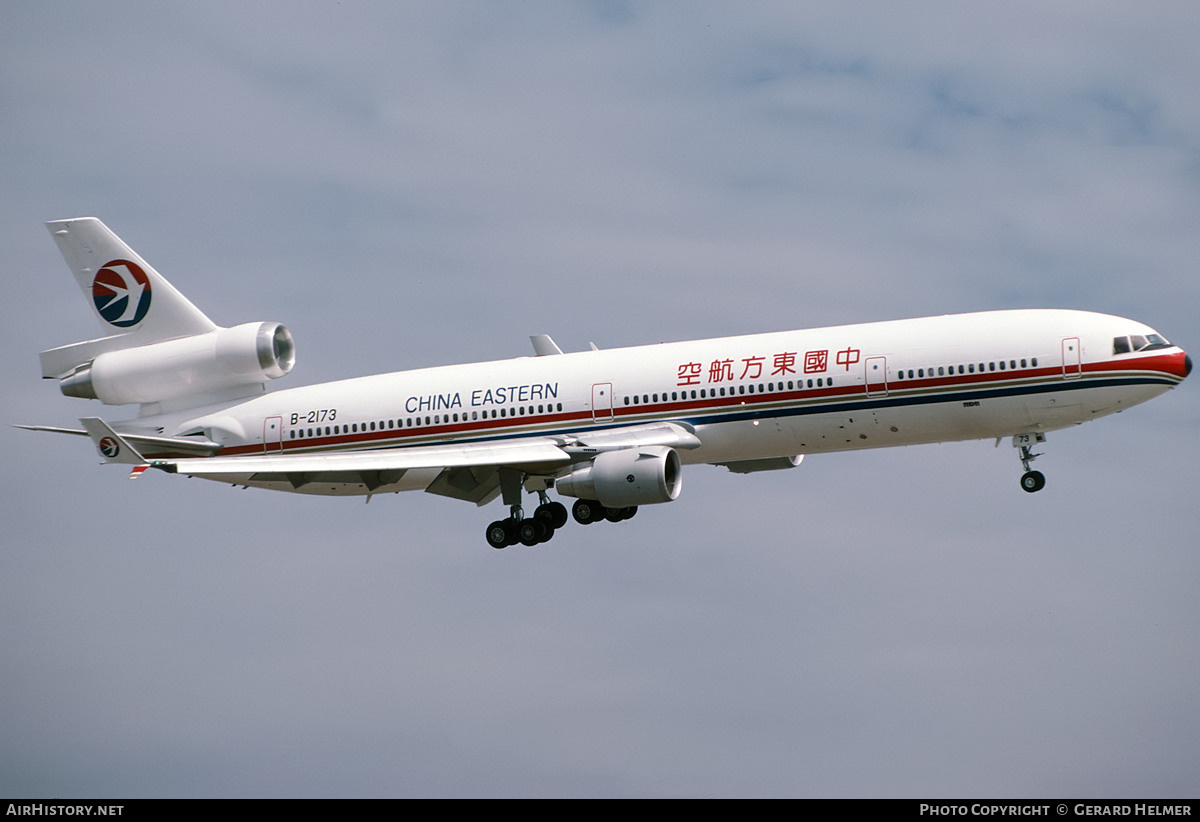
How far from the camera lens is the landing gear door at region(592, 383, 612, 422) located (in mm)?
48750

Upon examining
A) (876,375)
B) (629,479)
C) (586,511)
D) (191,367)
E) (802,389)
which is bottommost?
(629,479)

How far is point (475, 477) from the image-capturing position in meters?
50.6

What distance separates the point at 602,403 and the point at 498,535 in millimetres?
5749

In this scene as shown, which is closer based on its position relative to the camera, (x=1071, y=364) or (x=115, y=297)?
(x=1071, y=364)

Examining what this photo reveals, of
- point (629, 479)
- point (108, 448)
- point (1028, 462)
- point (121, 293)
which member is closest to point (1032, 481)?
point (1028, 462)

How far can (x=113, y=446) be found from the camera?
45000mm

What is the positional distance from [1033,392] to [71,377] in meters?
33.0

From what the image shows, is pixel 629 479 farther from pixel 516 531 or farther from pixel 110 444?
pixel 110 444

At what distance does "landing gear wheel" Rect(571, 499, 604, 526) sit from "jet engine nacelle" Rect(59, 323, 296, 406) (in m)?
11.9

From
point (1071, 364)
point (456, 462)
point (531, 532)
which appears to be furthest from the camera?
point (531, 532)

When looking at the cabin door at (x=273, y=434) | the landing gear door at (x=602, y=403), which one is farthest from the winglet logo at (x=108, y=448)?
the landing gear door at (x=602, y=403)

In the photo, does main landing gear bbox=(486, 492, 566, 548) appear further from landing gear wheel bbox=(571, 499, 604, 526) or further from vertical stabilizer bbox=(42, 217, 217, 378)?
vertical stabilizer bbox=(42, 217, 217, 378)

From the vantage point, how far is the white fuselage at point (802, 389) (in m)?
45.2
